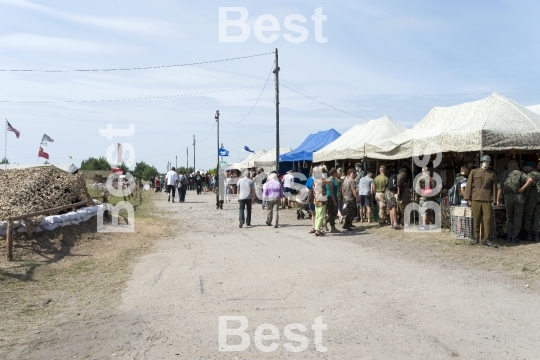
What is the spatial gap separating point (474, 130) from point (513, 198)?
5.42 ft

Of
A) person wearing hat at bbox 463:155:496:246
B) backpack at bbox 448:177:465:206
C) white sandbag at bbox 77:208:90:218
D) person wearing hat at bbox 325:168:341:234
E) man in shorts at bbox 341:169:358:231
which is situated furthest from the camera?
man in shorts at bbox 341:169:358:231

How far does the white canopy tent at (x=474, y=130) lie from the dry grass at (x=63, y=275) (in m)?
7.21

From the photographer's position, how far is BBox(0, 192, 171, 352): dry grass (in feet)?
22.0

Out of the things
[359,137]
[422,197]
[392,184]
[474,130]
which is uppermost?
[359,137]

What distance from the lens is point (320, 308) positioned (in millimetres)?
6641

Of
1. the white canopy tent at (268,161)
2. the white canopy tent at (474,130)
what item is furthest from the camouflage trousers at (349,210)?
the white canopy tent at (268,161)

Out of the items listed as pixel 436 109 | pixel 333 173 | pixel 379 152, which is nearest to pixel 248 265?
pixel 333 173

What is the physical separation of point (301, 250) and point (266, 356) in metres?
6.33

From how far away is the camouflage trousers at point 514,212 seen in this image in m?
11.0

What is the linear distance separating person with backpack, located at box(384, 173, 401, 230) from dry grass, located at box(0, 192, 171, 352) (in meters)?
6.42

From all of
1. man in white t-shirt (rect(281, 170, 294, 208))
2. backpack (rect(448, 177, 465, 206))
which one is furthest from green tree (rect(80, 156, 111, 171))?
backpack (rect(448, 177, 465, 206))

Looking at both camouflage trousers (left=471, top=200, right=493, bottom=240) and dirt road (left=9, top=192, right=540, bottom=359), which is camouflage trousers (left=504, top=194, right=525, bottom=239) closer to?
camouflage trousers (left=471, top=200, right=493, bottom=240)

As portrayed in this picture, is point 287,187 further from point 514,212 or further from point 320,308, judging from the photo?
point 320,308

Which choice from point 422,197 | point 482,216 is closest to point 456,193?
point 422,197
